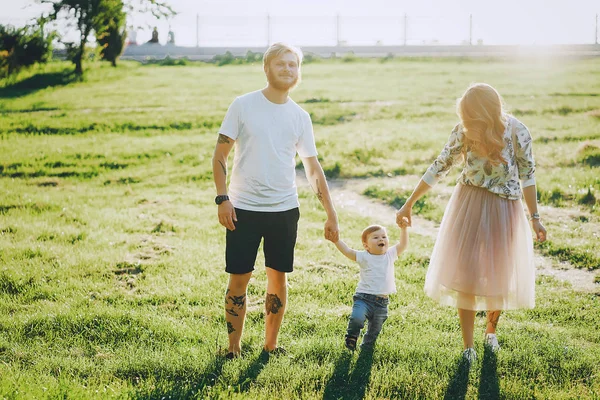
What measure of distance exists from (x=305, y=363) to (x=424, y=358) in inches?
33.6

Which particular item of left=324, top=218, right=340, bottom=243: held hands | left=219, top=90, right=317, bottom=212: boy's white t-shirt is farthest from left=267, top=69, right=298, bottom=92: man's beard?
left=324, top=218, right=340, bottom=243: held hands

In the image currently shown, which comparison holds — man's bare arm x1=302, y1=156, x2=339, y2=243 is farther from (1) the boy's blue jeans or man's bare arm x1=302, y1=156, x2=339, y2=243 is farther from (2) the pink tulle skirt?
(2) the pink tulle skirt

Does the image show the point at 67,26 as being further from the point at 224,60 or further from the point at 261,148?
the point at 261,148

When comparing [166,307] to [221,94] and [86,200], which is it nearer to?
[86,200]

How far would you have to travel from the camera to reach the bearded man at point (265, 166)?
396cm

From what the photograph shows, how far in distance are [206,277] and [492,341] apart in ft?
10.1

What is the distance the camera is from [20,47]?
24531 millimetres

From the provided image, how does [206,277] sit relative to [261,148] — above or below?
below

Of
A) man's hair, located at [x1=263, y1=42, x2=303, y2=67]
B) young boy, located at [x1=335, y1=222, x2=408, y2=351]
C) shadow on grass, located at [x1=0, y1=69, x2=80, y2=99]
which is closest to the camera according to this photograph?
man's hair, located at [x1=263, y1=42, x2=303, y2=67]

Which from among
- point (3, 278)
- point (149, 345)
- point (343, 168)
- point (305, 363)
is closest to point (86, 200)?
point (3, 278)

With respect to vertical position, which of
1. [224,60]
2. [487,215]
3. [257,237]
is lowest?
[257,237]

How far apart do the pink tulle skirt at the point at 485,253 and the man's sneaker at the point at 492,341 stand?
1.19ft

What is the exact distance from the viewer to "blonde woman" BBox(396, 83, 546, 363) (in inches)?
164

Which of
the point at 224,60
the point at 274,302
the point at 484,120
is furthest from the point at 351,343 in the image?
the point at 224,60
